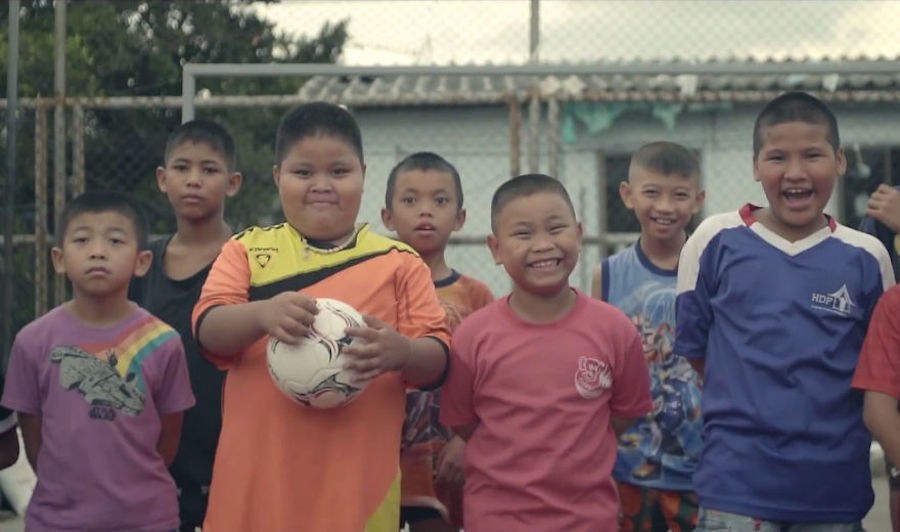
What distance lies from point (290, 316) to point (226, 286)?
31 centimetres

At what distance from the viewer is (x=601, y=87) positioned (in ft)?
36.2

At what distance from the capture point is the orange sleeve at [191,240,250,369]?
3.26 metres

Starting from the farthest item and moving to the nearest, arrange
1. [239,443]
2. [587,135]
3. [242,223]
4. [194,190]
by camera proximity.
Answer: [587,135], [242,223], [194,190], [239,443]

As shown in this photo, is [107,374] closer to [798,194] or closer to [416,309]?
[416,309]

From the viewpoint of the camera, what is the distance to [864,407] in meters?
3.42

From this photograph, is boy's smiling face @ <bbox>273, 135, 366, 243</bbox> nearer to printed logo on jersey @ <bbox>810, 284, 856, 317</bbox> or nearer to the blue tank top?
printed logo on jersey @ <bbox>810, 284, 856, 317</bbox>

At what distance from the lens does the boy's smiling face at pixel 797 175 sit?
11.8 feet

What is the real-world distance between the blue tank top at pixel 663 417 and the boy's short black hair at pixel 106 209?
1.62m

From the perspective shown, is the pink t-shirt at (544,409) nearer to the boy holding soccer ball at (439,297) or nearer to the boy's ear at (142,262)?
the boy holding soccer ball at (439,297)

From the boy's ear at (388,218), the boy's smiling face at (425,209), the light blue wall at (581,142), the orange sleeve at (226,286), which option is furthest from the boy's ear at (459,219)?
the light blue wall at (581,142)

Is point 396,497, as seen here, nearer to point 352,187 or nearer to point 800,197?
point 352,187

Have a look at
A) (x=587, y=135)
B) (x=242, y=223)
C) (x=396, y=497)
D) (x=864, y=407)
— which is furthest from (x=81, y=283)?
(x=587, y=135)

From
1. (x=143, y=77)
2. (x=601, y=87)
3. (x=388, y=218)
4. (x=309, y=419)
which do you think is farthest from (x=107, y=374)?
(x=601, y=87)

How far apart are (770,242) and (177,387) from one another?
5.42 ft
